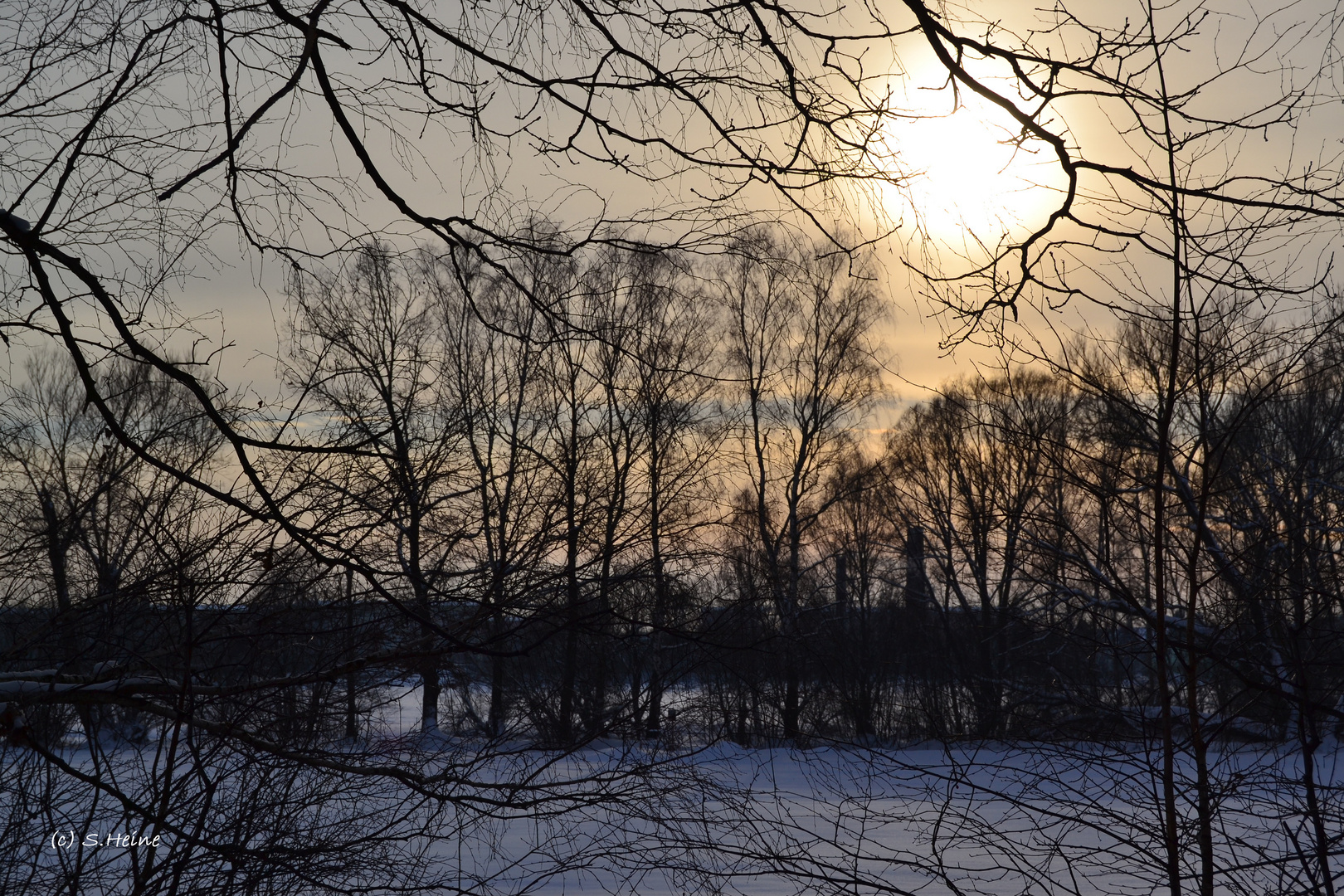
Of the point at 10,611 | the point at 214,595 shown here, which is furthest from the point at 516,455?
the point at 10,611

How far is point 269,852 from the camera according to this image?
3.27m

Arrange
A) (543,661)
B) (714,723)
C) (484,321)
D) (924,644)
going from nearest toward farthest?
(484,321)
(714,723)
(543,661)
(924,644)

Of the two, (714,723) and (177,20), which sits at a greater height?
(177,20)

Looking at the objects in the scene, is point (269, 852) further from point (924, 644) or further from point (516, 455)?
point (924, 644)

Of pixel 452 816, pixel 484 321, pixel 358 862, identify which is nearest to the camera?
pixel 484 321

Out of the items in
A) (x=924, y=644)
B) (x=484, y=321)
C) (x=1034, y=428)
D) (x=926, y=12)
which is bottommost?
(x=924, y=644)

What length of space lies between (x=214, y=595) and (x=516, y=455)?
4.20 ft

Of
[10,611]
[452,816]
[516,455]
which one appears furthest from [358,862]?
[10,611]

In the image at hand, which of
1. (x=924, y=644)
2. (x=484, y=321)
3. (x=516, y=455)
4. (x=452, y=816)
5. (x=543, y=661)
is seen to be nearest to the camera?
(x=484, y=321)

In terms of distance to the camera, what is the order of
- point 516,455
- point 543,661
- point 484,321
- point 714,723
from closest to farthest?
point 484,321 → point 516,455 → point 714,723 → point 543,661

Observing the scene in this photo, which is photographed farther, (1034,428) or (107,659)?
(107,659)

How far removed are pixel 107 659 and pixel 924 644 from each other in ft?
68.3

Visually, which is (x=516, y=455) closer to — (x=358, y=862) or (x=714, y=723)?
(x=358, y=862)

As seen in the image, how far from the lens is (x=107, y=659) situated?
3.31m
